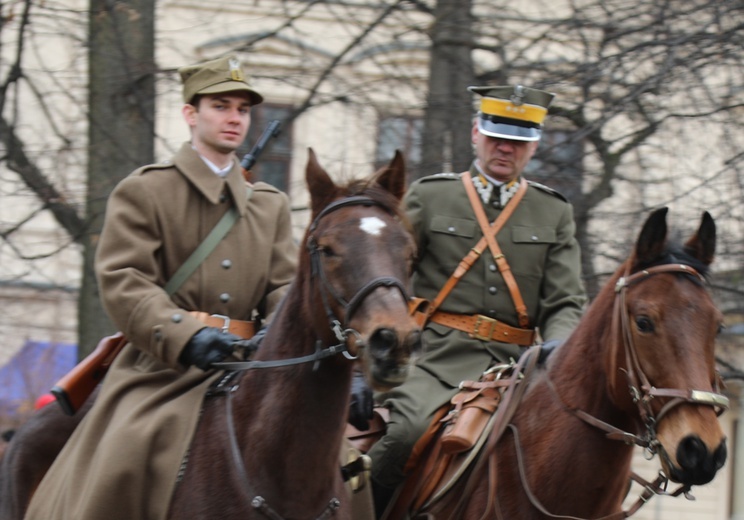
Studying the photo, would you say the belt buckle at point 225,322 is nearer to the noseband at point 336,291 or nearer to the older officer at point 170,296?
the older officer at point 170,296

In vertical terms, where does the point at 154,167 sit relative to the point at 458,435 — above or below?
above

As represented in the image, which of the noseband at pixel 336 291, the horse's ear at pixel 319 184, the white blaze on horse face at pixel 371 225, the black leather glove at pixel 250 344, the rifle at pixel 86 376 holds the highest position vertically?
the horse's ear at pixel 319 184

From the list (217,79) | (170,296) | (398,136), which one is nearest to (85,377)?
(170,296)

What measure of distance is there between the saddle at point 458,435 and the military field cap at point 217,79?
1747 millimetres

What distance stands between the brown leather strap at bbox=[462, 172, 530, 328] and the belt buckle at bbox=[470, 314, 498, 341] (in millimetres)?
146

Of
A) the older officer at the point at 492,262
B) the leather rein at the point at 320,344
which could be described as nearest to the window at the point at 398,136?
the older officer at the point at 492,262

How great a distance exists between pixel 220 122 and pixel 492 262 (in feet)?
5.32

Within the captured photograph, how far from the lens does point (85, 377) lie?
5.64m

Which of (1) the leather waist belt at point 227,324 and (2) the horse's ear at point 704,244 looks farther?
(1) the leather waist belt at point 227,324

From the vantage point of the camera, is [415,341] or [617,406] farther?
[617,406]

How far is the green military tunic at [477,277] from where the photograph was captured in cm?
623

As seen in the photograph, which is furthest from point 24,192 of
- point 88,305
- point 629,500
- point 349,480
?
point 629,500

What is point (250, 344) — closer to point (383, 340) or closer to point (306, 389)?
point (306, 389)

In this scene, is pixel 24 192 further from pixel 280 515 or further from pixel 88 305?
pixel 280 515
